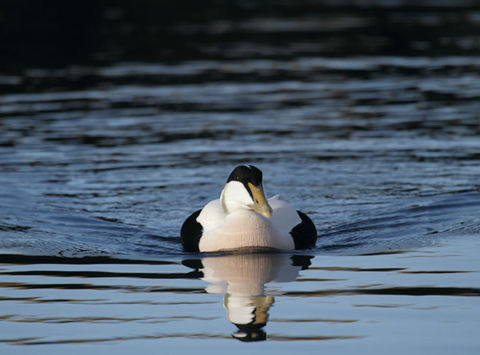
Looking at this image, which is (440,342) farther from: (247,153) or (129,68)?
(129,68)

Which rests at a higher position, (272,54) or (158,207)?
(272,54)

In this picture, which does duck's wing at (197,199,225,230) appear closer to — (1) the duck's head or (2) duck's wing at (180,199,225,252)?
(2) duck's wing at (180,199,225,252)

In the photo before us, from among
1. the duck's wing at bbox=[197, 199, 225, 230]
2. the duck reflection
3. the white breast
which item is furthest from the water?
the duck's wing at bbox=[197, 199, 225, 230]

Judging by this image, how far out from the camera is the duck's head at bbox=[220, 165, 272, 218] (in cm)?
952

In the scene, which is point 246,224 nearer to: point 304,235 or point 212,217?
point 212,217

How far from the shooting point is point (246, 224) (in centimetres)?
973

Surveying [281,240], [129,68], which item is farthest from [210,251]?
[129,68]

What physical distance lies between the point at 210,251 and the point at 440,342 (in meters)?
3.59

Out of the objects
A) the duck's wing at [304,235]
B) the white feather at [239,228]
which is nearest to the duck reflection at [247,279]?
the white feather at [239,228]

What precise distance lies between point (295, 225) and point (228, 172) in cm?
393

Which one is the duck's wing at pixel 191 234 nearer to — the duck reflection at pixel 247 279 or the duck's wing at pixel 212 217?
the duck's wing at pixel 212 217

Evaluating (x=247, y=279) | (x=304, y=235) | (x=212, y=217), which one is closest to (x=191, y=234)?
(x=212, y=217)

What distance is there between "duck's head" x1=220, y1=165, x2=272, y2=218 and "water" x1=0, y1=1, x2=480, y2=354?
0.48m

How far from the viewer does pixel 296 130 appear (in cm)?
1655
